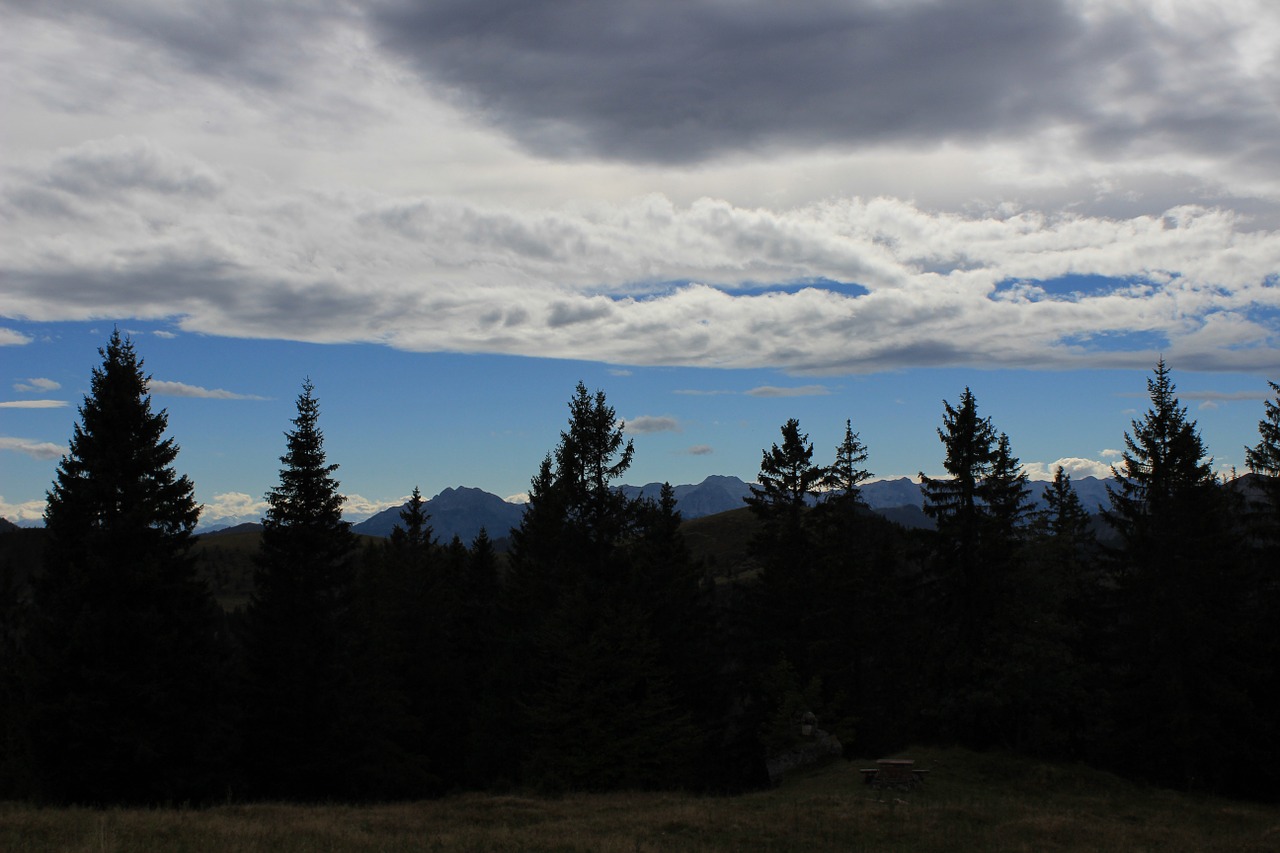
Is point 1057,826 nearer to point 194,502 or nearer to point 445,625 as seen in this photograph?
point 194,502

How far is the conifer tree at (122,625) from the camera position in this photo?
2381 centimetres

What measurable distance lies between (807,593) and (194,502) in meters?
25.7

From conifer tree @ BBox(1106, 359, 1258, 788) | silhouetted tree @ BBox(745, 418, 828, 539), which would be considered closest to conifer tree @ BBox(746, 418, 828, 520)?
silhouetted tree @ BBox(745, 418, 828, 539)

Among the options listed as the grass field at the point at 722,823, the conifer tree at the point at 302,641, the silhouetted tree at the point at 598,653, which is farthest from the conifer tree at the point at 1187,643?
the conifer tree at the point at 302,641

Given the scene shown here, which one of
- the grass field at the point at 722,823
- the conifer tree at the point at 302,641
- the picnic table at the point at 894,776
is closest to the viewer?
the grass field at the point at 722,823

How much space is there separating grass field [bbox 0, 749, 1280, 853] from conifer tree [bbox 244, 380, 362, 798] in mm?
8968

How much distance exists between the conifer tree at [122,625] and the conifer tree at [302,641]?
11.3 ft

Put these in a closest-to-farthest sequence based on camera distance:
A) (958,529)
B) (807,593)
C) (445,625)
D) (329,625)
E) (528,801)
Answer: (528,801) → (329,625) → (958,529) → (807,593) → (445,625)

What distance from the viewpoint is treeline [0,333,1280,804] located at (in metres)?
24.9

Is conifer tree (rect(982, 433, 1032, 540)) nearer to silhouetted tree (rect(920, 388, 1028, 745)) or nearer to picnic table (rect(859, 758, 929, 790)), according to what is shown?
silhouetted tree (rect(920, 388, 1028, 745))

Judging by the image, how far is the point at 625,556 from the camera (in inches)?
1404

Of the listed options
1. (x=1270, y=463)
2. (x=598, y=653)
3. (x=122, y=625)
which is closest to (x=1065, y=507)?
(x=1270, y=463)

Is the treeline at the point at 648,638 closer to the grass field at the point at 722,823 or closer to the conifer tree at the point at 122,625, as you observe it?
the conifer tree at the point at 122,625

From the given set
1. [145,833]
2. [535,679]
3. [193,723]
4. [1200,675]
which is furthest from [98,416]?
[1200,675]
